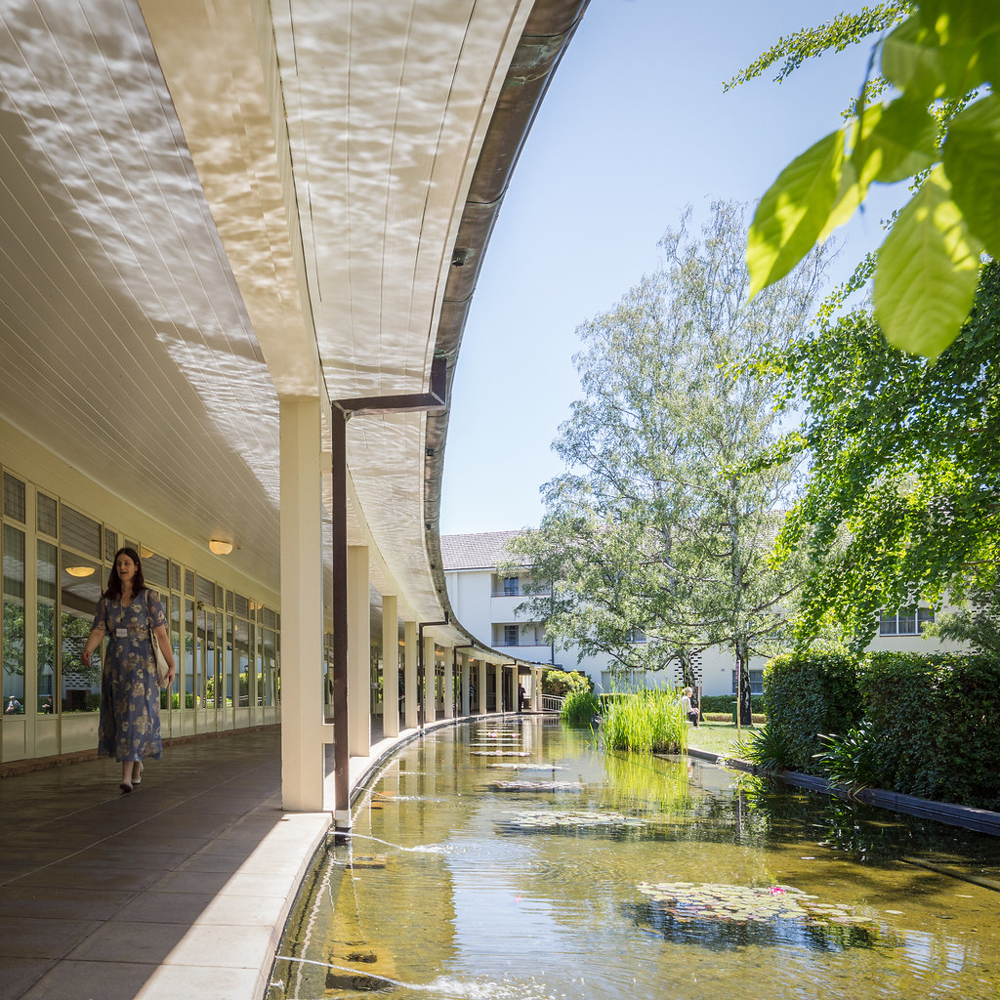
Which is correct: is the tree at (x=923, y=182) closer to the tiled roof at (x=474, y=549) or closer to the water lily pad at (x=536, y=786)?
the water lily pad at (x=536, y=786)

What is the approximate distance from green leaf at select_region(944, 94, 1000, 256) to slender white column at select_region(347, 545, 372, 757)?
10966mm

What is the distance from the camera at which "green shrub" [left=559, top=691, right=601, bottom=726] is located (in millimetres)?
28013

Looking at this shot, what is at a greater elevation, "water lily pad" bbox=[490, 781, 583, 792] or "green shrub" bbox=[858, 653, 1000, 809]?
"green shrub" bbox=[858, 653, 1000, 809]

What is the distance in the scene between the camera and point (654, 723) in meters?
14.8

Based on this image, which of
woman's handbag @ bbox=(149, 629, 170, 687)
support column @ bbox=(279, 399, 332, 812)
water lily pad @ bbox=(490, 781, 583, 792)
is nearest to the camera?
support column @ bbox=(279, 399, 332, 812)

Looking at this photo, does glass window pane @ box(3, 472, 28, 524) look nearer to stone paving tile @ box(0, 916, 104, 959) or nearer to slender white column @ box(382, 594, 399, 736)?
stone paving tile @ box(0, 916, 104, 959)

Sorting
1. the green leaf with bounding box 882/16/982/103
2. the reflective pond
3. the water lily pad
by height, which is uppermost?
the green leaf with bounding box 882/16/982/103

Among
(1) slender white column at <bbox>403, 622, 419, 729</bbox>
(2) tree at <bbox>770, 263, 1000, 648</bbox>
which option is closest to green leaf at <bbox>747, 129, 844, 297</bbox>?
(2) tree at <bbox>770, 263, 1000, 648</bbox>

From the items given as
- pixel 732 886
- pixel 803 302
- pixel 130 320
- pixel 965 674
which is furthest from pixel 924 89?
pixel 803 302

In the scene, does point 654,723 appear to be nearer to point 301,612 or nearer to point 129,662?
point 301,612

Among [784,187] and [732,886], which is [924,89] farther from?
[732,886]

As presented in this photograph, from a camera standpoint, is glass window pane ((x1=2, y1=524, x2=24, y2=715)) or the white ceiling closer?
the white ceiling

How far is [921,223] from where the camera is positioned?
67 cm

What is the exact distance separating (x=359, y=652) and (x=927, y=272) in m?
11.1
